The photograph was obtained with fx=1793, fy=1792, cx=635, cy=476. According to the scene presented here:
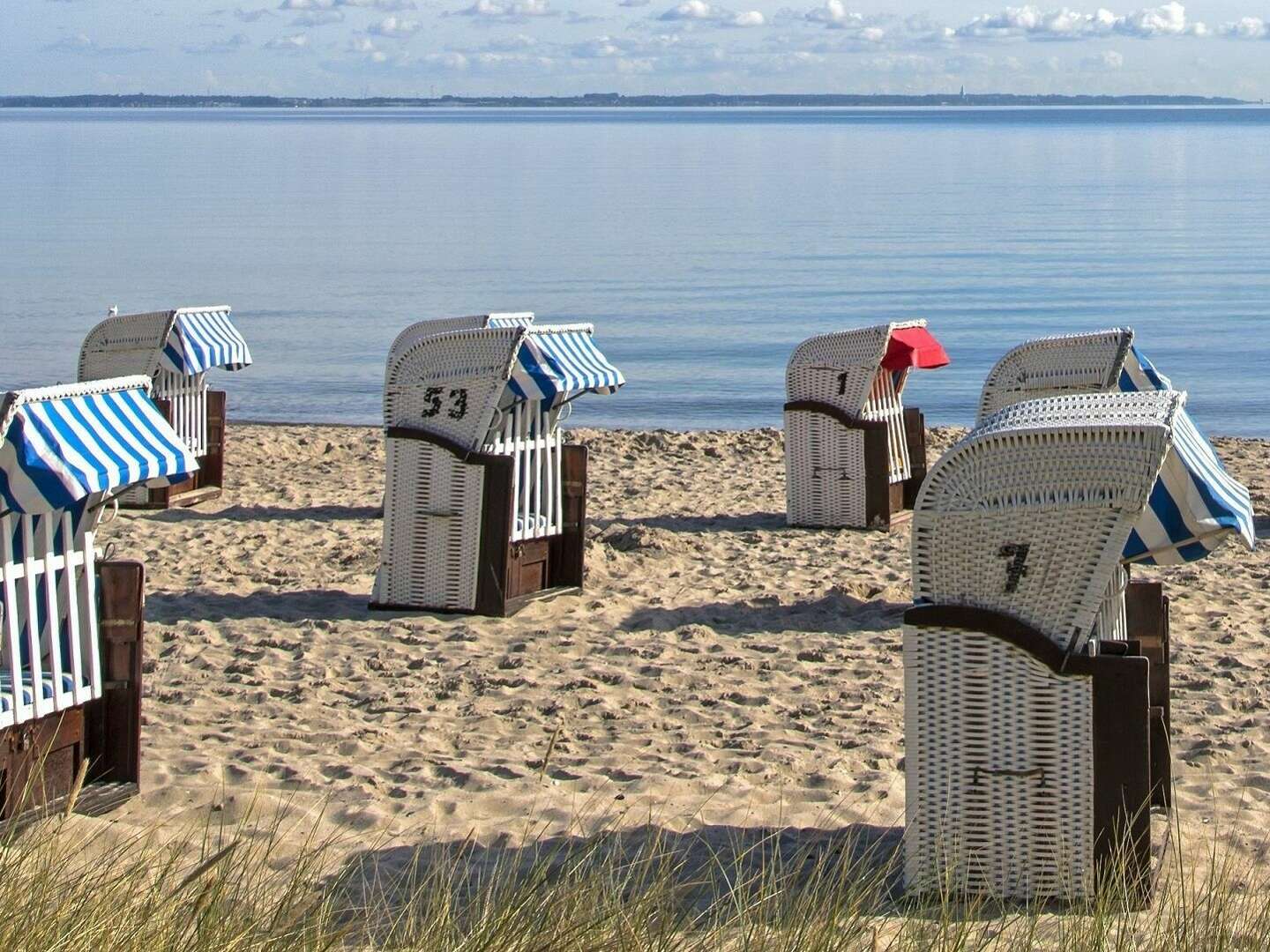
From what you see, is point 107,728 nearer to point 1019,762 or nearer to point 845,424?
point 1019,762

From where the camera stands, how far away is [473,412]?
8.23 m

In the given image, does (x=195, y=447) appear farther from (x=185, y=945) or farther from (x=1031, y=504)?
(x=185, y=945)

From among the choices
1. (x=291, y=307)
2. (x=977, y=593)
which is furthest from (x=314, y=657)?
(x=291, y=307)

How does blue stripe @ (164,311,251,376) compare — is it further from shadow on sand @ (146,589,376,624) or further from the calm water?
the calm water

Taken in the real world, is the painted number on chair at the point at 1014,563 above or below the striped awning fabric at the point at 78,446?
below

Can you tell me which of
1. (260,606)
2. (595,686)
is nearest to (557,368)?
(595,686)

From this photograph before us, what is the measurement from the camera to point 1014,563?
4.63m

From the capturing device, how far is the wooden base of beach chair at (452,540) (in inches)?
326

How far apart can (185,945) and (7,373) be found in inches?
811

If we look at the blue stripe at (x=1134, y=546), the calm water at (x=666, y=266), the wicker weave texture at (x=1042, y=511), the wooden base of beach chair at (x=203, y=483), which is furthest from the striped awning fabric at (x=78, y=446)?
the calm water at (x=666, y=266)

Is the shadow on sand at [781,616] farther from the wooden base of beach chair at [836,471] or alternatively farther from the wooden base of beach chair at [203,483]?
the wooden base of beach chair at [203,483]

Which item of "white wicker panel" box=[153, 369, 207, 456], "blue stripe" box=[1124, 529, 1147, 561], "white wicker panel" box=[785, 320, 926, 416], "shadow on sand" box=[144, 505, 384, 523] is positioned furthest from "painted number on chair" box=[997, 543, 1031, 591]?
"white wicker panel" box=[153, 369, 207, 456]

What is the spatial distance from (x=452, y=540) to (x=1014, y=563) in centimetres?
420

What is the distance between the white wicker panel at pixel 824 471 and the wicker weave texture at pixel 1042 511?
5.89m
